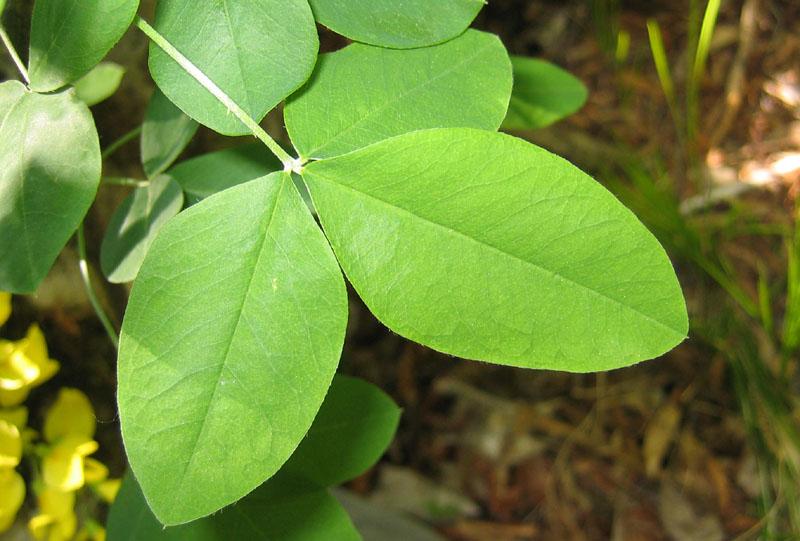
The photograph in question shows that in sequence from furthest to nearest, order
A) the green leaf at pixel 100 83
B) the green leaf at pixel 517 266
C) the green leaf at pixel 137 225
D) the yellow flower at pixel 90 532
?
the yellow flower at pixel 90 532 → the green leaf at pixel 100 83 → the green leaf at pixel 137 225 → the green leaf at pixel 517 266

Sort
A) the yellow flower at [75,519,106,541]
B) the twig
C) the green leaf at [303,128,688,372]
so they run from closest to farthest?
1. the green leaf at [303,128,688,372]
2. the yellow flower at [75,519,106,541]
3. the twig

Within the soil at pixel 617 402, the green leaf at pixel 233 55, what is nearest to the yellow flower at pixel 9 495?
the green leaf at pixel 233 55

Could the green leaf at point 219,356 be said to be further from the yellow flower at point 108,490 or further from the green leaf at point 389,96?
the yellow flower at point 108,490

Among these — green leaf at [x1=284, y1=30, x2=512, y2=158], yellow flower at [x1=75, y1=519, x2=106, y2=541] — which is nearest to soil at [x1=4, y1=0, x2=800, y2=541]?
yellow flower at [x1=75, y1=519, x2=106, y2=541]

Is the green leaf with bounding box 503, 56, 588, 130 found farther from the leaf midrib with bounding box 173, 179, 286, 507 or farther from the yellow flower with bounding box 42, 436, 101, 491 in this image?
the yellow flower with bounding box 42, 436, 101, 491

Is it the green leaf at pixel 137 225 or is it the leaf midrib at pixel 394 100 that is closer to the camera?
the leaf midrib at pixel 394 100

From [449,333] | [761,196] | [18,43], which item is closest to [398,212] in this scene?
[449,333]
